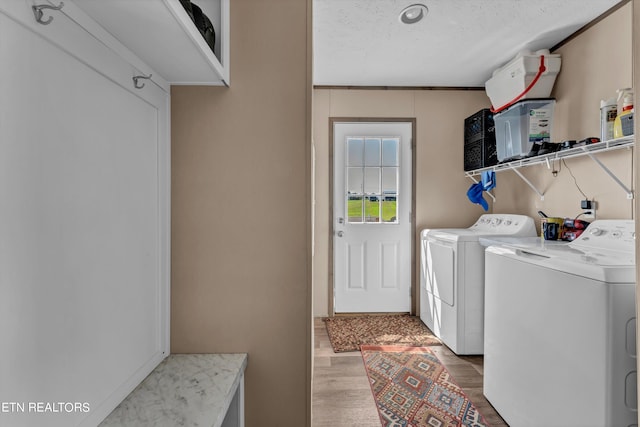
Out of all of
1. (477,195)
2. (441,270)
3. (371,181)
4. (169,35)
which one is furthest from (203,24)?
(477,195)

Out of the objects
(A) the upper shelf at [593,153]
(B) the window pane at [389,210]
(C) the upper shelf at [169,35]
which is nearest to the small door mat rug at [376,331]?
(B) the window pane at [389,210]

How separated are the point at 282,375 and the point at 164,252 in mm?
592

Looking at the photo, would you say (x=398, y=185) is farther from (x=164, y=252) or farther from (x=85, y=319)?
(x=85, y=319)

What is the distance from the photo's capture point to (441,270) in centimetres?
261

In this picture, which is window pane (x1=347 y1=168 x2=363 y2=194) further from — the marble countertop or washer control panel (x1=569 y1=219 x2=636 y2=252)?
the marble countertop

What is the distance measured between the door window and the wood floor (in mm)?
1299

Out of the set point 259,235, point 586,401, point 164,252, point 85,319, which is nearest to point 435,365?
point 586,401

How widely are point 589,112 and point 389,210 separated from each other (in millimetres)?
1714

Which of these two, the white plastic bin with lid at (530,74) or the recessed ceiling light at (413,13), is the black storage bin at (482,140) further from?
the recessed ceiling light at (413,13)

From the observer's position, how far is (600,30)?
79.4 inches

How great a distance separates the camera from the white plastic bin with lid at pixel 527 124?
7.71 ft

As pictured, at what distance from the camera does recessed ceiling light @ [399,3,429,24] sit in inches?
75.2

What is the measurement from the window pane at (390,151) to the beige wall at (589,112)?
121cm

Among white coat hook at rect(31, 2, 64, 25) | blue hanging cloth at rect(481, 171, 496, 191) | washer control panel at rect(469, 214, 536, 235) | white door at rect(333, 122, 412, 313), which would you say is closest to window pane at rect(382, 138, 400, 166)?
white door at rect(333, 122, 412, 313)
